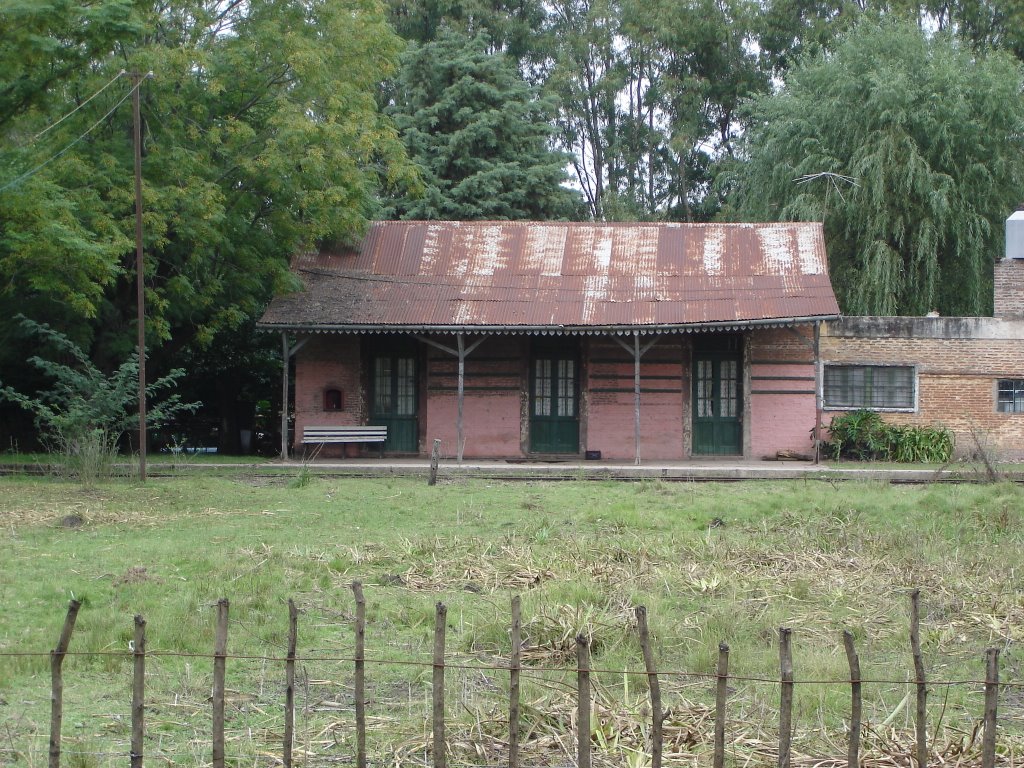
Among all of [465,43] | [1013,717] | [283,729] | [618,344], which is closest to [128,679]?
[283,729]

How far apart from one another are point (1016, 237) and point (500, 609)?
64.1ft

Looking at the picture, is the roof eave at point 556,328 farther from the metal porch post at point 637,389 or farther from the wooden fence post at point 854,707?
the wooden fence post at point 854,707

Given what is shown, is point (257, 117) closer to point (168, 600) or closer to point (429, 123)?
point (429, 123)

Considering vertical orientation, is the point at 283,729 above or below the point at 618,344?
below

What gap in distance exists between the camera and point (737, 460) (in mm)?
23562

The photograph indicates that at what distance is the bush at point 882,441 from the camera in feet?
76.9

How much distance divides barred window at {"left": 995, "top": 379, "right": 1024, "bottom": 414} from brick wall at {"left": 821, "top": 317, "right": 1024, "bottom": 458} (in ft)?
0.41

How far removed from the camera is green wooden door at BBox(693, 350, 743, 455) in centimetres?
2408

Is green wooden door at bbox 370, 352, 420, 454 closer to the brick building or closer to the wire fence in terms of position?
the brick building

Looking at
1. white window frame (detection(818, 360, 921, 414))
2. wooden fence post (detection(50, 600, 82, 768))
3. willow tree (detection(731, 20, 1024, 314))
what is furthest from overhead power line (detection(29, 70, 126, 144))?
willow tree (detection(731, 20, 1024, 314))

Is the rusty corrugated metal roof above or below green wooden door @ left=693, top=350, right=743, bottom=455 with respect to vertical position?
above

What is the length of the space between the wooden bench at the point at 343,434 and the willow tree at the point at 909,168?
13412 millimetres

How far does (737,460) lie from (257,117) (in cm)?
1193

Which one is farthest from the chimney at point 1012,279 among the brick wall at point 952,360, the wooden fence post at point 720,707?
the wooden fence post at point 720,707
